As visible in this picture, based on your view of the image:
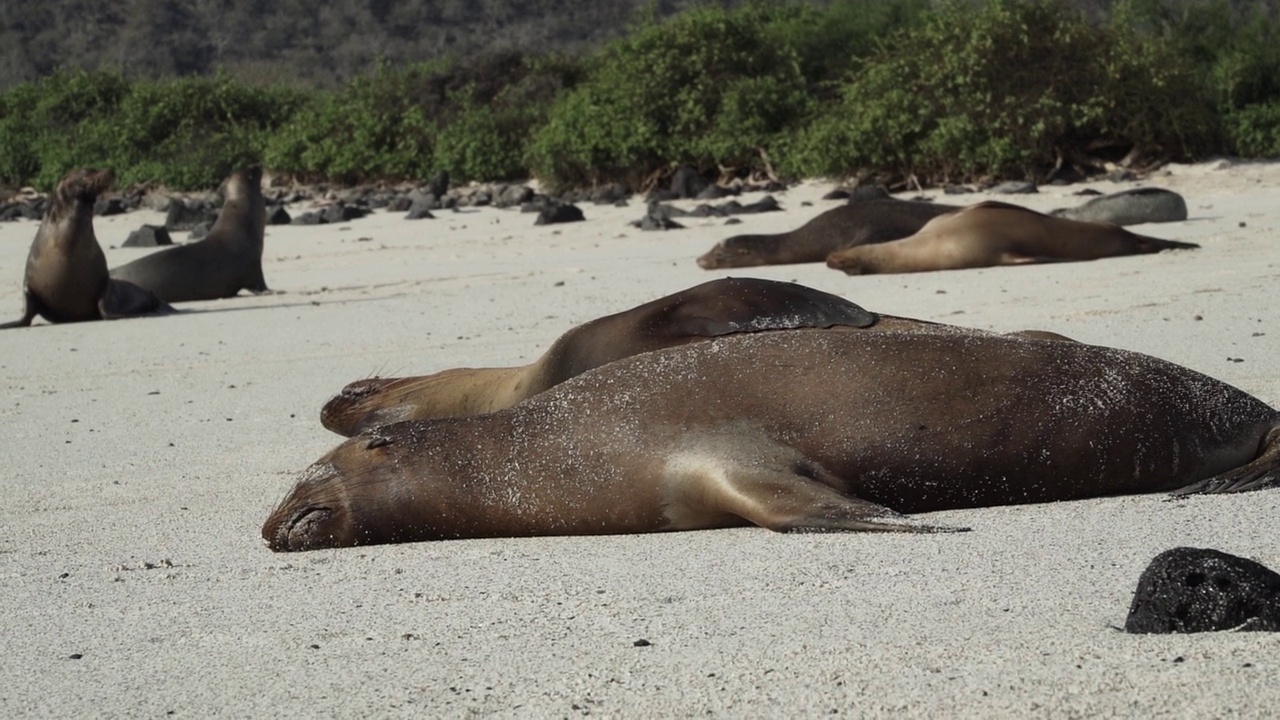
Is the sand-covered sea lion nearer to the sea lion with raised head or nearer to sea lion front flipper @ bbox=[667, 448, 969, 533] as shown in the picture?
the sea lion with raised head

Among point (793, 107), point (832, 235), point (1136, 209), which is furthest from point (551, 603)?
point (793, 107)

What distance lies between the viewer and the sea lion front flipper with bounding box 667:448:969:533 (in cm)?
373

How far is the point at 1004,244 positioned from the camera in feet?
33.9

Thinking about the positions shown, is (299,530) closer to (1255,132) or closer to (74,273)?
(74,273)

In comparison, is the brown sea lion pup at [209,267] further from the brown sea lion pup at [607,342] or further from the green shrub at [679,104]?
the green shrub at [679,104]

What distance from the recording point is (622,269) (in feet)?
37.9

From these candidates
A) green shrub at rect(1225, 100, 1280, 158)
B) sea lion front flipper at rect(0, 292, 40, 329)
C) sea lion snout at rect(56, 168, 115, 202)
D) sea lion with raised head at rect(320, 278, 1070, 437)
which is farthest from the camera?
green shrub at rect(1225, 100, 1280, 158)

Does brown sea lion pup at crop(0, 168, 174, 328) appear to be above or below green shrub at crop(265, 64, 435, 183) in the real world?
above

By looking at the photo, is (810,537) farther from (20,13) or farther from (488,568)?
(20,13)

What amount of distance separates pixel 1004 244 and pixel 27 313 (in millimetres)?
5895

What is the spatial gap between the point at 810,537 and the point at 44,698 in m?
1.59

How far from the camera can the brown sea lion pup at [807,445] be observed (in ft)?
13.3

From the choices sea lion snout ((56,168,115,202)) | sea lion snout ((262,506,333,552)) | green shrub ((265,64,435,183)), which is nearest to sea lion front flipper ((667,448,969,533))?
sea lion snout ((262,506,333,552))

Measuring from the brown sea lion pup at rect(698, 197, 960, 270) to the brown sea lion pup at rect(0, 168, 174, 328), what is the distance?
382cm
